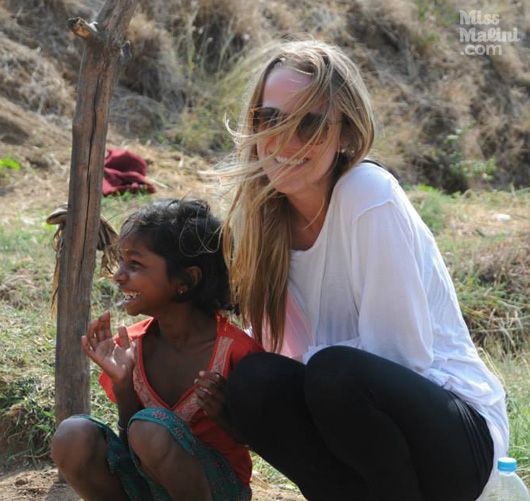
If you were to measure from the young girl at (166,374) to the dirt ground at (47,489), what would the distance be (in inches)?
20.4

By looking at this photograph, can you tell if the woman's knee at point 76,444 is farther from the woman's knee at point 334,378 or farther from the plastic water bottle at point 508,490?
the plastic water bottle at point 508,490

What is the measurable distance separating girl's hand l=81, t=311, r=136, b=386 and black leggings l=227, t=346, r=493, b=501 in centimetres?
28

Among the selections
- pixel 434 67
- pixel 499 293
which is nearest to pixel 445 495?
pixel 499 293

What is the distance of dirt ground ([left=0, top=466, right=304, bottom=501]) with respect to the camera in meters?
2.78

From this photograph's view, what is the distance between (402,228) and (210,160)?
5316 millimetres

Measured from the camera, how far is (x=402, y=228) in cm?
205

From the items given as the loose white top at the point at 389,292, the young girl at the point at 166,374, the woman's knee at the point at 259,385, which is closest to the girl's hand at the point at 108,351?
the young girl at the point at 166,374

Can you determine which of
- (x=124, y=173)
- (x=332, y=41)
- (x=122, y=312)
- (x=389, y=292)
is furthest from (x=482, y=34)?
(x=389, y=292)

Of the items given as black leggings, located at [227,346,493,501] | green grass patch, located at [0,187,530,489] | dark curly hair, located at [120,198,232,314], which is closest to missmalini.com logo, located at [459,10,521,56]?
green grass patch, located at [0,187,530,489]

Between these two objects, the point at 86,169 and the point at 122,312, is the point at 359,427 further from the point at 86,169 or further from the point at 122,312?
the point at 122,312

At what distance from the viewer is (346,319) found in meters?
2.23

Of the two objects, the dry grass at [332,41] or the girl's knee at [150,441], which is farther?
the dry grass at [332,41]

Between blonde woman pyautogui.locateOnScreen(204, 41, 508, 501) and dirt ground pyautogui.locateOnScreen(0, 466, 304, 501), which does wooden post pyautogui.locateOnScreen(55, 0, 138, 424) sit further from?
blonde woman pyautogui.locateOnScreen(204, 41, 508, 501)

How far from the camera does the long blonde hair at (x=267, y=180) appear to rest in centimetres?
211
